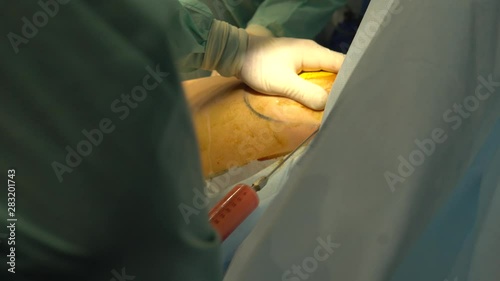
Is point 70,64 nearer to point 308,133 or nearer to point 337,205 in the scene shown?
point 337,205

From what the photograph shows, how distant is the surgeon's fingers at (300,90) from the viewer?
116 centimetres

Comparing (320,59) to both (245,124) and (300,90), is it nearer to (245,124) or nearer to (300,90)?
(300,90)

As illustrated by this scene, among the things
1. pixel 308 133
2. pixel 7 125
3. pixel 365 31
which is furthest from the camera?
pixel 308 133

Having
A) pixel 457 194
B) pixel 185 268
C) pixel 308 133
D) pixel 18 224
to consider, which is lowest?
pixel 308 133

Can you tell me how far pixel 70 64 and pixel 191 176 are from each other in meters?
0.12

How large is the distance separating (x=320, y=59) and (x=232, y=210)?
687 millimetres

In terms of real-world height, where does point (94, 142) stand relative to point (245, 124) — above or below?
above

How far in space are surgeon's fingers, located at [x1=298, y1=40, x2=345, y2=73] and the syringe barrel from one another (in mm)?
641

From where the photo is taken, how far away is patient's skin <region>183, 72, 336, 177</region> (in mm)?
1103

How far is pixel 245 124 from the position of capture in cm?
116

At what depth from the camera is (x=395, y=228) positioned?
0.48 m

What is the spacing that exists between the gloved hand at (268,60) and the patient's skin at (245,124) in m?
0.03

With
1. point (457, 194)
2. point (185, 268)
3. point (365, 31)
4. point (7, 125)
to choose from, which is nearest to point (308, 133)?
point (365, 31)

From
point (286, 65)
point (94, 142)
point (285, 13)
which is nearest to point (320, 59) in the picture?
point (286, 65)
